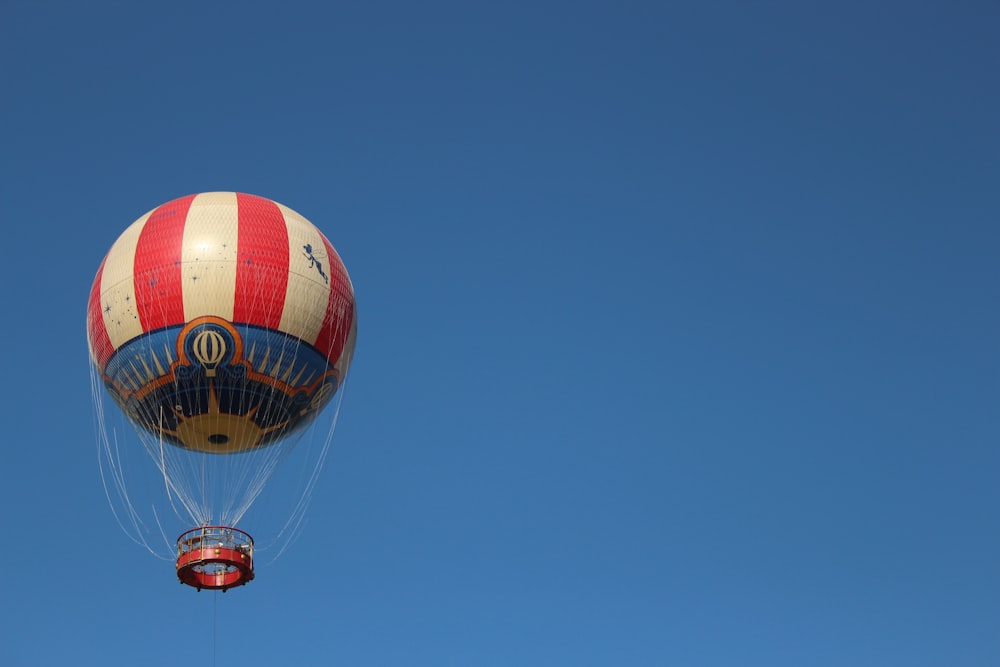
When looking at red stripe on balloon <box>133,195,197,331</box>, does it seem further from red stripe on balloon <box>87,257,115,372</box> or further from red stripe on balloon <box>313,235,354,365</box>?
red stripe on balloon <box>313,235,354,365</box>

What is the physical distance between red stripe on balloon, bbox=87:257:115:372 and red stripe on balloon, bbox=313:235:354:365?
6.14 m

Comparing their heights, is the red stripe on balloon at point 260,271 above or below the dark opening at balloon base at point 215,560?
above

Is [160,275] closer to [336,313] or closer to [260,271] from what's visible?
[260,271]

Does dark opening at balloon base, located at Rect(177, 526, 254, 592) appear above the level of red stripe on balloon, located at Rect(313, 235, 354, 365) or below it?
below

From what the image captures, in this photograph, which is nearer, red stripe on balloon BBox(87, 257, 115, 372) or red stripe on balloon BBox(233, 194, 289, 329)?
red stripe on balloon BBox(233, 194, 289, 329)

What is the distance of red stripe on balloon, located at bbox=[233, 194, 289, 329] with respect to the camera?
44.8 metres

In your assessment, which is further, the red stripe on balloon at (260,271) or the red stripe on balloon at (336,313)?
the red stripe on balloon at (336,313)

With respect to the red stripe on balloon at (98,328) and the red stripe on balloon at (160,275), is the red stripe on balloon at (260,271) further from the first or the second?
the red stripe on balloon at (98,328)

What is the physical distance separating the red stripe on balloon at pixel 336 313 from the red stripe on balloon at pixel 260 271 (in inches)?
69.9

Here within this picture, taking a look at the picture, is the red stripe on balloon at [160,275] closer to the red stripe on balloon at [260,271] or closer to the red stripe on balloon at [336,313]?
the red stripe on balloon at [260,271]

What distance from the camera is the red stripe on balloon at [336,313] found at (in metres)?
46.6

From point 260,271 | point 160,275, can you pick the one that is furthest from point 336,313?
point 160,275

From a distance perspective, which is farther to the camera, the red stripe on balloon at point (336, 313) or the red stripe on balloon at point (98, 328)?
the red stripe on balloon at point (336, 313)

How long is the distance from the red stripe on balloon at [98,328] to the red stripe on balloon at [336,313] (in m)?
6.14
